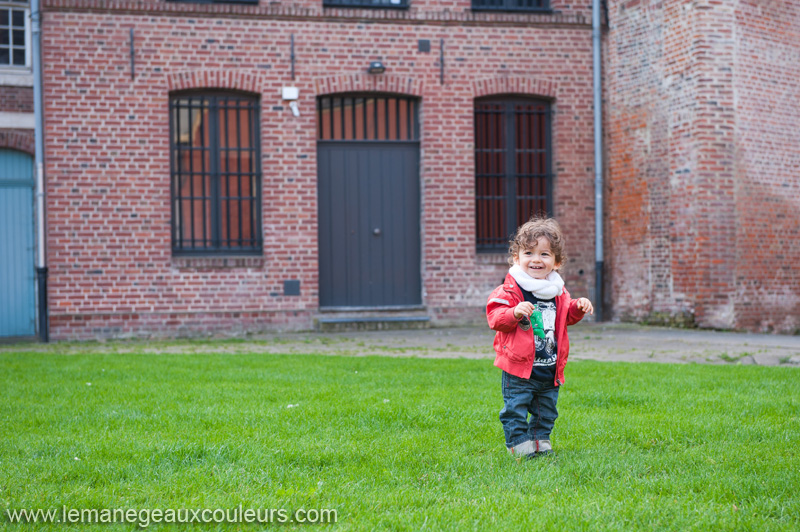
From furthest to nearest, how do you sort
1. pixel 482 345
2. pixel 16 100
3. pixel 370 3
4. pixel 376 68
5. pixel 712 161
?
pixel 370 3 < pixel 376 68 < pixel 16 100 < pixel 712 161 < pixel 482 345

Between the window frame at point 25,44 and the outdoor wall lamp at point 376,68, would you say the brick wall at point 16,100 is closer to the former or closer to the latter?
the window frame at point 25,44

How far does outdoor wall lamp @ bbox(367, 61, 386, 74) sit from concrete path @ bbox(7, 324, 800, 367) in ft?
12.0

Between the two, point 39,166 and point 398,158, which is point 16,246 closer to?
point 39,166

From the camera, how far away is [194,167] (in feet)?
40.0

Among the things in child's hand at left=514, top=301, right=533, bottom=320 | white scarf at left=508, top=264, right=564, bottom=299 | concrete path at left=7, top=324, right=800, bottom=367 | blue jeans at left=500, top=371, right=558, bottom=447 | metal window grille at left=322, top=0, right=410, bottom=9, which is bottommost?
concrete path at left=7, top=324, right=800, bottom=367

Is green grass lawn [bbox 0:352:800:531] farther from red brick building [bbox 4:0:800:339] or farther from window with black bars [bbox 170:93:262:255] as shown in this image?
window with black bars [bbox 170:93:262:255]

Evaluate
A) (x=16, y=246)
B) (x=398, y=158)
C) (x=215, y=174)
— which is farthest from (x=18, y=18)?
(x=398, y=158)

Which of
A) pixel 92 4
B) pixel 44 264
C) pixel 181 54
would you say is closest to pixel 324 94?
pixel 181 54

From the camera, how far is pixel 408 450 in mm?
4285

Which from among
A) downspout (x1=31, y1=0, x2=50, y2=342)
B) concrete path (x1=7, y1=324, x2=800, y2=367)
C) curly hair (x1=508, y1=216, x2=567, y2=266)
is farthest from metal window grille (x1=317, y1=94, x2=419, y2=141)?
curly hair (x1=508, y1=216, x2=567, y2=266)

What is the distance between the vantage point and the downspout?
11477mm

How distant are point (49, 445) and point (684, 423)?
3.36 metres

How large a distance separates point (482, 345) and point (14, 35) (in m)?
7.87

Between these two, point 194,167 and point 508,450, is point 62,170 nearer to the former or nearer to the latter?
point 194,167
